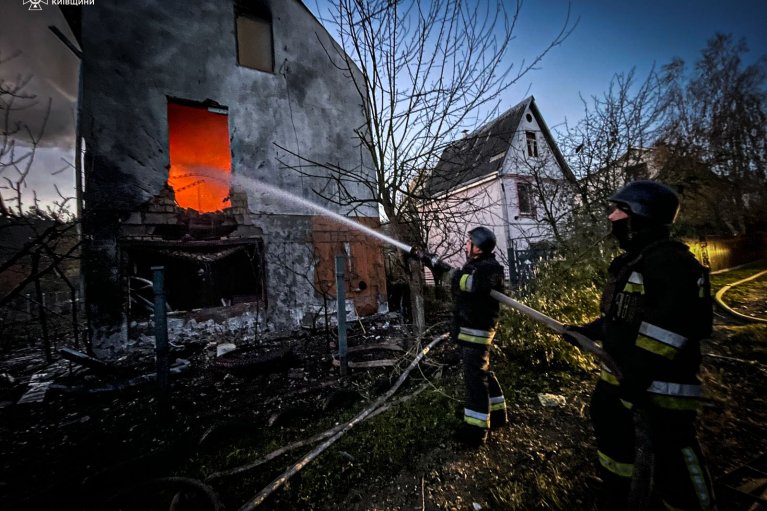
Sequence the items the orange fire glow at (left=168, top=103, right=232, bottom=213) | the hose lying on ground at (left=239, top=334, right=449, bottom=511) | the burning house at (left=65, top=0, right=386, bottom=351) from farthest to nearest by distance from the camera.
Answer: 1. the orange fire glow at (left=168, top=103, right=232, bottom=213)
2. the burning house at (left=65, top=0, right=386, bottom=351)
3. the hose lying on ground at (left=239, top=334, right=449, bottom=511)

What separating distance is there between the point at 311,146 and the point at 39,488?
8077mm

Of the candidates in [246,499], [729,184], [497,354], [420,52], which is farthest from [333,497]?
[729,184]

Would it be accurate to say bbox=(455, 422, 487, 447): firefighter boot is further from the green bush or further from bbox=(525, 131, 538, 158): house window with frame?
bbox=(525, 131, 538, 158): house window with frame

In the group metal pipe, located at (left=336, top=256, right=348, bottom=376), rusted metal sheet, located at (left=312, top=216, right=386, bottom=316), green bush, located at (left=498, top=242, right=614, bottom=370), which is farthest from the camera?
rusted metal sheet, located at (left=312, top=216, right=386, bottom=316)

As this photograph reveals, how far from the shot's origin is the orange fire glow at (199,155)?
10836mm

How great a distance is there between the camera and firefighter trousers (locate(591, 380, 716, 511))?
5.50 feet

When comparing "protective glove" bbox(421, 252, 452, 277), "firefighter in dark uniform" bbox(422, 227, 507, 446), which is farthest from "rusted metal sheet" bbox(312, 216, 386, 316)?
"firefighter in dark uniform" bbox(422, 227, 507, 446)

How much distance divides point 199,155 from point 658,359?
49.2ft

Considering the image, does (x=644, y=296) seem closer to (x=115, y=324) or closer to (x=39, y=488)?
(x=39, y=488)

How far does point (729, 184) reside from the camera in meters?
16.1

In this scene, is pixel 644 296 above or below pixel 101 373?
above

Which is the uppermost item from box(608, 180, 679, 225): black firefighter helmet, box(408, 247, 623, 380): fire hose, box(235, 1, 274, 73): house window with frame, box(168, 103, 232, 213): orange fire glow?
box(235, 1, 274, 73): house window with frame

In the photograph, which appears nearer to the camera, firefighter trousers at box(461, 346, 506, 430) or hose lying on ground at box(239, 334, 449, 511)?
hose lying on ground at box(239, 334, 449, 511)

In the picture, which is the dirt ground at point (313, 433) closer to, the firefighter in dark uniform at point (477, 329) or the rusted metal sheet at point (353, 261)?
the firefighter in dark uniform at point (477, 329)
